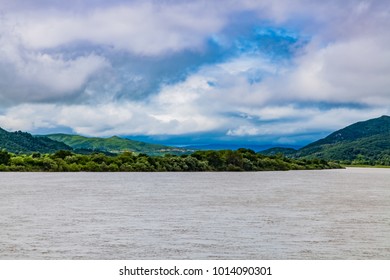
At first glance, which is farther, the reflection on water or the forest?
the forest

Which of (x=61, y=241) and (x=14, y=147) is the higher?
(x=14, y=147)

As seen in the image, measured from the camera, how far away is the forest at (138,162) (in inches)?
3831

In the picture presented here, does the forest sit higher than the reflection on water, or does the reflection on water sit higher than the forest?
the forest

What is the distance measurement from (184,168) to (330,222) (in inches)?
3041

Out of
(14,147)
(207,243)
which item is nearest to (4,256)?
(207,243)

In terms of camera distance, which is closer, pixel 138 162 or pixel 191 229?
pixel 191 229

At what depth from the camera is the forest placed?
97.3 meters

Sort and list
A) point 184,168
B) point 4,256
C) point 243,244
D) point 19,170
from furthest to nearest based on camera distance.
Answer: point 184,168, point 19,170, point 243,244, point 4,256

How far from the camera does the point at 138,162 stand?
343 feet

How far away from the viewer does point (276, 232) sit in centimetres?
2512

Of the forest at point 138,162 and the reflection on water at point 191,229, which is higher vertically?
the forest at point 138,162

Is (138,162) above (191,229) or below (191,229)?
above

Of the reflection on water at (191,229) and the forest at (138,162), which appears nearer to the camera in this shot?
the reflection on water at (191,229)
